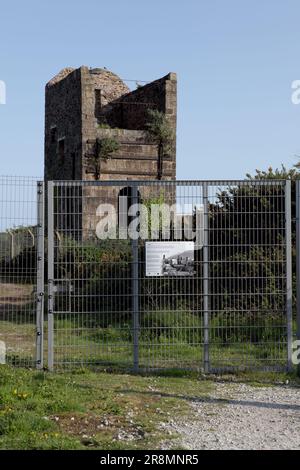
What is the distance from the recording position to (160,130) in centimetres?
3061

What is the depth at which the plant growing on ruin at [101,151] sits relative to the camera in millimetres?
30062

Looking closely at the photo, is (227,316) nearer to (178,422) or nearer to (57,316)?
(57,316)

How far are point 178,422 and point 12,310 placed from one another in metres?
3.71

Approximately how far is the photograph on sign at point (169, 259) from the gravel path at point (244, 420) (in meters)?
1.75

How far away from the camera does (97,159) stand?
1190 inches

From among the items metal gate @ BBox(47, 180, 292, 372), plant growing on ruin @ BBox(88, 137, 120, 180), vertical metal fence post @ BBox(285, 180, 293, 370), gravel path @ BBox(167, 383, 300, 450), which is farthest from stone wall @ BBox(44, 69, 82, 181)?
gravel path @ BBox(167, 383, 300, 450)

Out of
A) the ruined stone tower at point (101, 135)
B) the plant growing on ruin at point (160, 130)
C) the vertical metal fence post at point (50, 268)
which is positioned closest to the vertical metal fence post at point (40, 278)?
the vertical metal fence post at point (50, 268)

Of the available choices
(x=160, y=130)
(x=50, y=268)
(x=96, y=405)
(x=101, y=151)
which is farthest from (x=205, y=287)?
(x=160, y=130)

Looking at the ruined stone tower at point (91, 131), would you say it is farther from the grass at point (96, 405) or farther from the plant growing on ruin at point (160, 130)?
the grass at point (96, 405)

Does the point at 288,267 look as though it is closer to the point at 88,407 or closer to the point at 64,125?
the point at 88,407

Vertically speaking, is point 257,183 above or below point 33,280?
above

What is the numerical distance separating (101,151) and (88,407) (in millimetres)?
22552

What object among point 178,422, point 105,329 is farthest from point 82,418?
point 105,329
